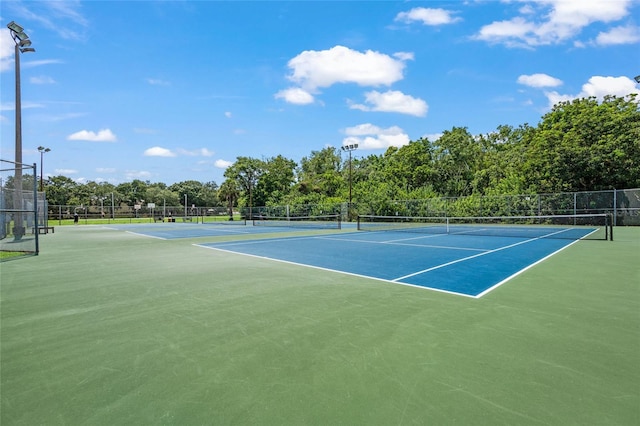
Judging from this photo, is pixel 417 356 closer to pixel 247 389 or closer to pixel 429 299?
pixel 247 389

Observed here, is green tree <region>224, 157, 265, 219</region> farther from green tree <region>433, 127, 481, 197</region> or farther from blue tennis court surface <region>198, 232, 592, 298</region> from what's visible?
blue tennis court surface <region>198, 232, 592, 298</region>

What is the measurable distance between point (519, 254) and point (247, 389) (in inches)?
405

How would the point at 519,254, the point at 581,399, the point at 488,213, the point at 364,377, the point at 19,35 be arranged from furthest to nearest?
1. the point at 488,213
2. the point at 19,35
3. the point at 519,254
4. the point at 364,377
5. the point at 581,399

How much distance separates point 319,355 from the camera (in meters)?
3.22

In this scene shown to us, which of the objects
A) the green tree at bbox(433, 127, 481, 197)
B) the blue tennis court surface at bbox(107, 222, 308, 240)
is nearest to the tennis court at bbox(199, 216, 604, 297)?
the blue tennis court surface at bbox(107, 222, 308, 240)

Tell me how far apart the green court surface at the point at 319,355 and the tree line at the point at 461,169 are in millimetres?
28226

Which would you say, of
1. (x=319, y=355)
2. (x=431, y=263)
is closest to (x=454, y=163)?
(x=431, y=263)

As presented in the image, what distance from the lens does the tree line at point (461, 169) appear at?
27.7 m

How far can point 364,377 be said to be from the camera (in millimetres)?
2793

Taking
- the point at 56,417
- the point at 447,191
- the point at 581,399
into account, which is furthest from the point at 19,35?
the point at 447,191

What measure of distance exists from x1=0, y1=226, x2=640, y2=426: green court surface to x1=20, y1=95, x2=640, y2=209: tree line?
28.2 meters

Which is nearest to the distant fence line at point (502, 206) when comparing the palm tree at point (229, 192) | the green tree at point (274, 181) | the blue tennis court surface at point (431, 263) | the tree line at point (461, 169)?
the tree line at point (461, 169)

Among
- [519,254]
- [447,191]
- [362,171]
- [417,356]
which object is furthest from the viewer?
[362,171]

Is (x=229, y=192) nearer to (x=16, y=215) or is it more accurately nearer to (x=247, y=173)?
(x=247, y=173)
